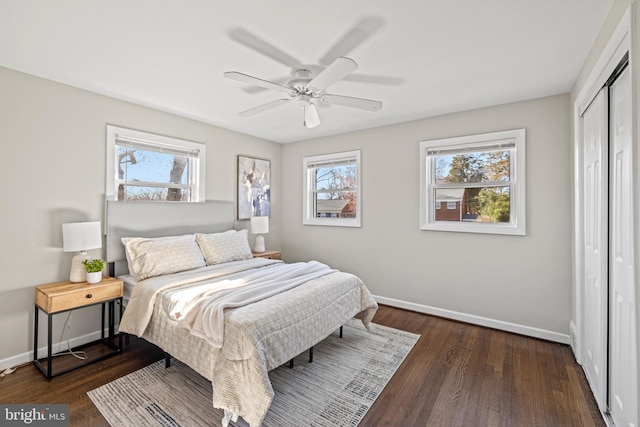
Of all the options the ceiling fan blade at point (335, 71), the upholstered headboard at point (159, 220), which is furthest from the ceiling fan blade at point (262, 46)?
the upholstered headboard at point (159, 220)

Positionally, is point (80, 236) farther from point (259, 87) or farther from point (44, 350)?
point (259, 87)

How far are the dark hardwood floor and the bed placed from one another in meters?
0.48

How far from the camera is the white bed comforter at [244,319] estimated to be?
1.78 meters

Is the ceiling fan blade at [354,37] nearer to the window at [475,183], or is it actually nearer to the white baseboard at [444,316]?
the window at [475,183]

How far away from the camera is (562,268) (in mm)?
2934

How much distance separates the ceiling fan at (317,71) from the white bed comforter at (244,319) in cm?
156

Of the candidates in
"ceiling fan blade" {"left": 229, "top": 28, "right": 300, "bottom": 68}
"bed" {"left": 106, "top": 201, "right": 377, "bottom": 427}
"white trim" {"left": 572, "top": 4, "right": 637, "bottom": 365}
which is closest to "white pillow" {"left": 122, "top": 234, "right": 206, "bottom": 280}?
"bed" {"left": 106, "top": 201, "right": 377, "bottom": 427}

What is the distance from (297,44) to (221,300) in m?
1.88

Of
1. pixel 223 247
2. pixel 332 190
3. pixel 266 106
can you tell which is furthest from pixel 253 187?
pixel 266 106

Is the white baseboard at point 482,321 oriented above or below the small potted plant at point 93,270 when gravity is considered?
below

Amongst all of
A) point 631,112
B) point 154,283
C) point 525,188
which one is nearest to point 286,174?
point 154,283

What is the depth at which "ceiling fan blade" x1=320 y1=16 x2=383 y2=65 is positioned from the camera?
1829 millimetres

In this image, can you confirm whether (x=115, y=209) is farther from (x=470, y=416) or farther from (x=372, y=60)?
(x=470, y=416)

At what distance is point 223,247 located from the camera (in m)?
3.44
